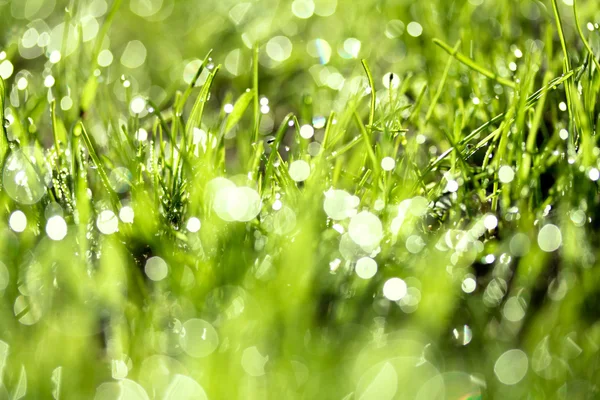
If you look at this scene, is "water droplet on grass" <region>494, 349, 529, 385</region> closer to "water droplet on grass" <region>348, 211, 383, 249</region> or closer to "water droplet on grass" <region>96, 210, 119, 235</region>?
"water droplet on grass" <region>348, 211, 383, 249</region>

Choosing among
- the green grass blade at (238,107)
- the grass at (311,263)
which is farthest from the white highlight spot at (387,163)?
the green grass blade at (238,107)

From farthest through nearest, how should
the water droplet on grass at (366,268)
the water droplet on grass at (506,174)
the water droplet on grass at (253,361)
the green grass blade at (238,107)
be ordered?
the green grass blade at (238,107)
the water droplet on grass at (506,174)
the water droplet on grass at (366,268)
the water droplet on grass at (253,361)

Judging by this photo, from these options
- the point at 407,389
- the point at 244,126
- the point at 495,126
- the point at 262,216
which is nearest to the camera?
the point at 407,389

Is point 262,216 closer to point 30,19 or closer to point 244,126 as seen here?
point 244,126

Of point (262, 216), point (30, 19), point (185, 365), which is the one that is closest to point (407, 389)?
point (185, 365)

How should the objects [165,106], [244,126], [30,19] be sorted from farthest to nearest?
[30,19], [165,106], [244,126]

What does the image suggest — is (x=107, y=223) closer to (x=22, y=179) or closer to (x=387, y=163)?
(x=22, y=179)

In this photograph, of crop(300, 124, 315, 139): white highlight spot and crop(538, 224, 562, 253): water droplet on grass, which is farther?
crop(300, 124, 315, 139): white highlight spot

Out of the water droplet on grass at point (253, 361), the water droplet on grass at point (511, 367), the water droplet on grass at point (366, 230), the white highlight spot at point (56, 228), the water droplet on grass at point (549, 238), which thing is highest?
the white highlight spot at point (56, 228)

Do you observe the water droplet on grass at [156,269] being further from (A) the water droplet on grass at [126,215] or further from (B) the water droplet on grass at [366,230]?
(B) the water droplet on grass at [366,230]

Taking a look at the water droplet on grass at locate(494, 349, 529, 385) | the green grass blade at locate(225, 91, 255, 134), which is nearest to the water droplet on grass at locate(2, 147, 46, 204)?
the green grass blade at locate(225, 91, 255, 134)

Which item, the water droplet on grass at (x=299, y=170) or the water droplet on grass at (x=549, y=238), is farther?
the water droplet on grass at (x=299, y=170)
